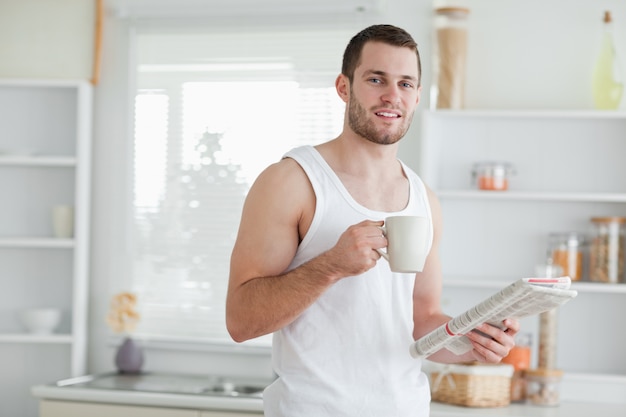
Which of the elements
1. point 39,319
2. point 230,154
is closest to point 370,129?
point 230,154

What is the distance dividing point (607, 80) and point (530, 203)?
532mm

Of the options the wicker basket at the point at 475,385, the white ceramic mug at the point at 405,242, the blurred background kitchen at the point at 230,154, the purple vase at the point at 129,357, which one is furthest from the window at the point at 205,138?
the white ceramic mug at the point at 405,242

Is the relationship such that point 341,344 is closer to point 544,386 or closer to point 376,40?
point 376,40

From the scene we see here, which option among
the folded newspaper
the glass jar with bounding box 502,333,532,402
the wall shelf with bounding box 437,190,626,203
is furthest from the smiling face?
the glass jar with bounding box 502,333,532,402

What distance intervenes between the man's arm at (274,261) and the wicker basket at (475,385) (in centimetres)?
149

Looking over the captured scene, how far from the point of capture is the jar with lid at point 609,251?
10.9 feet

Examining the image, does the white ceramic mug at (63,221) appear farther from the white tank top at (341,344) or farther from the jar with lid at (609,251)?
the white tank top at (341,344)

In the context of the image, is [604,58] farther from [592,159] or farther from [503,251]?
[503,251]

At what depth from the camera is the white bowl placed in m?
3.67

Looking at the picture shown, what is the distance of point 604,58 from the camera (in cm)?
337

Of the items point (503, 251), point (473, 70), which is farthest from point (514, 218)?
point (473, 70)

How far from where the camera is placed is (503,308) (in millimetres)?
1546

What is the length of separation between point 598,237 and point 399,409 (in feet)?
6.04

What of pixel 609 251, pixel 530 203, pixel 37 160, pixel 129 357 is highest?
pixel 37 160
